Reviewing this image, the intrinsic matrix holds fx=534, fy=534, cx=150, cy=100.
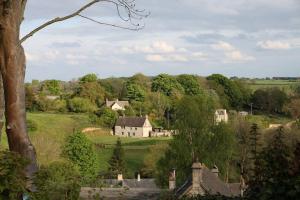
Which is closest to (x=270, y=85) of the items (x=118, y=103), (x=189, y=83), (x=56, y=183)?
(x=189, y=83)

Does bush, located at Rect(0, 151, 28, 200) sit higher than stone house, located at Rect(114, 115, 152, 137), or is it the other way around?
bush, located at Rect(0, 151, 28, 200)

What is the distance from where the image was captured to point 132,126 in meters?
94.6

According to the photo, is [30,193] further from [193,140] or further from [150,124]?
[150,124]

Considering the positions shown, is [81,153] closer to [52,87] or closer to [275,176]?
[275,176]

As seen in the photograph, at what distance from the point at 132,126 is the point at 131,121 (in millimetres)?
1017

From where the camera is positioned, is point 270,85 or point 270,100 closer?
point 270,100

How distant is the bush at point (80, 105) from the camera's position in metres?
91.5

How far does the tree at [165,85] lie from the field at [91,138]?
71.5 feet

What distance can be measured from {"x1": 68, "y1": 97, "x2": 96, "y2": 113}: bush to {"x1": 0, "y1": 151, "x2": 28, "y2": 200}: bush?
279 ft

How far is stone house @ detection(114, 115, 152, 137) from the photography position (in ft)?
306

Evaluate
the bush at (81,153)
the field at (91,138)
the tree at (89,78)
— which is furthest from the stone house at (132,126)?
the bush at (81,153)

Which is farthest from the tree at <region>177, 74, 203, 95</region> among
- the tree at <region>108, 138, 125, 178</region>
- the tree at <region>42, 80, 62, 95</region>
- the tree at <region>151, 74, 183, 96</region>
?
the tree at <region>108, 138, 125, 178</region>

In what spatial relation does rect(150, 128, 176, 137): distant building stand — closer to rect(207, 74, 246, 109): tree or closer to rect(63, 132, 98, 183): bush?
rect(207, 74, 246, 109): tree

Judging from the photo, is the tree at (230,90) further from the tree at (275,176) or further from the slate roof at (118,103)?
the tree at (275,176)
